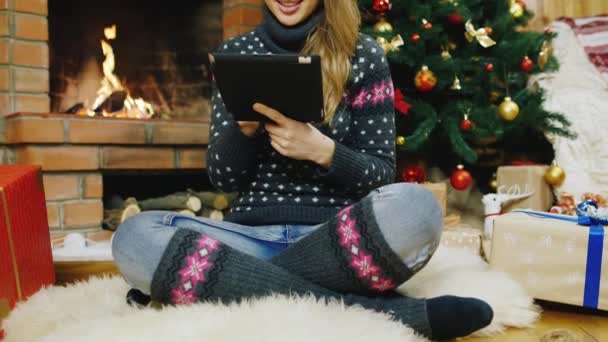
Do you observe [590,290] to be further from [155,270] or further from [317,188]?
[155,270]

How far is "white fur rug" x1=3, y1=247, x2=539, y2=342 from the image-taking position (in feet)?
1.94

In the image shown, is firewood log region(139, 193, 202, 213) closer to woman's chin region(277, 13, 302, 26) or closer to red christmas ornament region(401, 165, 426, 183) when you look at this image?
red christmas ornament region(401, 165, 426, 183)

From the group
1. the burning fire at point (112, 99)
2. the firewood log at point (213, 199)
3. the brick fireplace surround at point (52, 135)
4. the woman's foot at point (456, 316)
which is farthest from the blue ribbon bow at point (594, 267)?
the burning fire at point (112, 99)

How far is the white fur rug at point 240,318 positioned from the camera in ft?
1.94

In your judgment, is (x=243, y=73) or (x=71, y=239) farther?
(x=71, y=239)

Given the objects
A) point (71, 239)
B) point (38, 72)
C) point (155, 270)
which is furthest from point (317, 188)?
point (38, 72)

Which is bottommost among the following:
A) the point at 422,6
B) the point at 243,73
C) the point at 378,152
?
the point at 378,152

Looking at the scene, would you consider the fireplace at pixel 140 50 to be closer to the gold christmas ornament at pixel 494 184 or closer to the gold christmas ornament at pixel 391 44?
the gold christmas ornament at pixel 391 44

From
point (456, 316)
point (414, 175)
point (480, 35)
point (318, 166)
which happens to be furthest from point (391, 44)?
point (456, 316)

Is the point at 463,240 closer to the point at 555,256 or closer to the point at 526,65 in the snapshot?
the point at 555,256

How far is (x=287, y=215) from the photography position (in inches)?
32.6

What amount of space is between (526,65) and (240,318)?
1.27 meters

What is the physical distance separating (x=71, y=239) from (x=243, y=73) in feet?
3.35

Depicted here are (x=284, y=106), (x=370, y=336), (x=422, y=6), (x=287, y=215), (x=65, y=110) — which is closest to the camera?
(x=370, y=336)
